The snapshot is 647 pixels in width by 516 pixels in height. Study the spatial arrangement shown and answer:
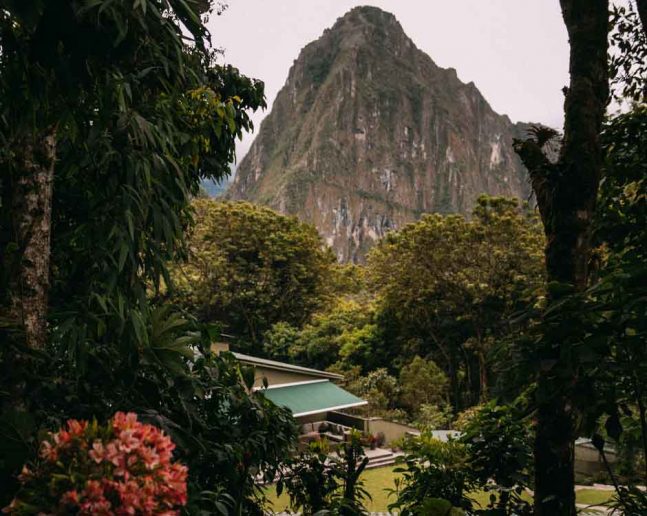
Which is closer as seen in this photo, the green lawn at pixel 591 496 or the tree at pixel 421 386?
A: the green lawn at pixel 591 496

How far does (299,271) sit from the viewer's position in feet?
78.9

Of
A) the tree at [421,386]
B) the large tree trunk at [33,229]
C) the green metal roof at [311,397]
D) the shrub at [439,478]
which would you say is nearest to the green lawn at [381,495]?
the green metal roof at [311,397]

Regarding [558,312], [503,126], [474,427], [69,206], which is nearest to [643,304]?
[558,312]

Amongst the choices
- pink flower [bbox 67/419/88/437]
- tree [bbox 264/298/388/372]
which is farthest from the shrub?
tree [bbox 264/298/388/372]

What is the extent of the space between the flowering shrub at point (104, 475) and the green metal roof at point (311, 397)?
12.1 meters

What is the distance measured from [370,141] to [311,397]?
100 metres

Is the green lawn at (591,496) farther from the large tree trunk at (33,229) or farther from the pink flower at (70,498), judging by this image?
the pink flower at (70,498)

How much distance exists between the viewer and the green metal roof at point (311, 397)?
1310 cm

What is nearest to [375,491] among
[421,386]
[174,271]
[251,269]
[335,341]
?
[421,386]

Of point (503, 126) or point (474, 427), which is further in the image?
point (503, 126)

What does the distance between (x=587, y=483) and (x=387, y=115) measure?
106846 millimetres

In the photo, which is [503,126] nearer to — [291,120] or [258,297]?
[291,120]

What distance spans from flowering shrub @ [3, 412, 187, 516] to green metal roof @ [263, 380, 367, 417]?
12.1 metres

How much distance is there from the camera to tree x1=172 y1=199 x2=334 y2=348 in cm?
2352
